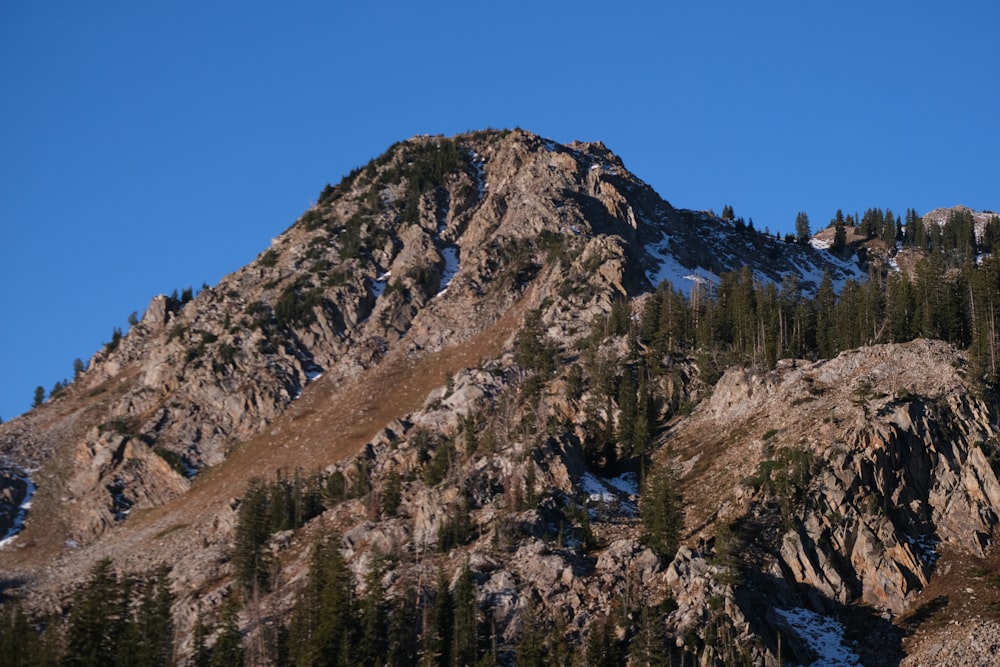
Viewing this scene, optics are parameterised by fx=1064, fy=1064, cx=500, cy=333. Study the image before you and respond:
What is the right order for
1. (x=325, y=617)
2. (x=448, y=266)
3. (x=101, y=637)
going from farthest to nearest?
(x=448, y=266) < (x=325, y=617) < (x=101, y=637)

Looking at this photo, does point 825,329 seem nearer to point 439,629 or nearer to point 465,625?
point 465,625

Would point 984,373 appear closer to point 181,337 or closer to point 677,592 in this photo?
point 677,592

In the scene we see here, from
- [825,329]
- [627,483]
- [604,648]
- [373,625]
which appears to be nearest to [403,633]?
[373,625]

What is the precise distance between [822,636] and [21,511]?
11460cm

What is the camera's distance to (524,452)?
106812mm

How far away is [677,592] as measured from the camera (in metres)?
81.7

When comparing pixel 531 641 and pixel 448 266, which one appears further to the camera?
pixel 448 266

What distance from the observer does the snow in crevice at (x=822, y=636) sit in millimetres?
77250

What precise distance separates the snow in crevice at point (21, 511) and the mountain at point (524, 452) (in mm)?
565

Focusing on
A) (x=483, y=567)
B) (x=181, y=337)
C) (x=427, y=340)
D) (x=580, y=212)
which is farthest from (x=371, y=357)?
(x=483, y=567)

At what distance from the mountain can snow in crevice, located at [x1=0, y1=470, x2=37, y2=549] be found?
57 cm

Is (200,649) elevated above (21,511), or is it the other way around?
(21,511)

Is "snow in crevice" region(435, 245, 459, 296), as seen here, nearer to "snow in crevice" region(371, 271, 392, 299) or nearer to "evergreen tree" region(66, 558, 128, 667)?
"snow in crevice" region(371, 271, 392, 299)

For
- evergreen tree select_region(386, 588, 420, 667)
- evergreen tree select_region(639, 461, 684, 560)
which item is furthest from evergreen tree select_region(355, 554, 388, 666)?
evergreen tree select_region(639, 461, 684, 560)
